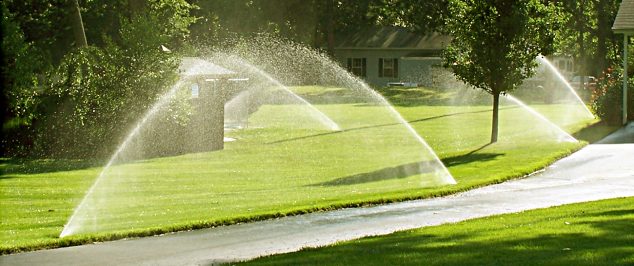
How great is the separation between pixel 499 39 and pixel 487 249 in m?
18.6

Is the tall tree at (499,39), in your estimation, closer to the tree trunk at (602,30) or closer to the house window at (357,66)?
the tree trunk at (602,30)

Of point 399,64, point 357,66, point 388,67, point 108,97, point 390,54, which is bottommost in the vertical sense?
point 108,97

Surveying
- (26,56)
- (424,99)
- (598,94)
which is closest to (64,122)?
(26,56)

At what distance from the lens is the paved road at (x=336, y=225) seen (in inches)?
547

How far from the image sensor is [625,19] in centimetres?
3653

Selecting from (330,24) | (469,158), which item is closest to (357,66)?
(330,24)

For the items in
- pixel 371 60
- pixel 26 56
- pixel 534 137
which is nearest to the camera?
pixel 26 56

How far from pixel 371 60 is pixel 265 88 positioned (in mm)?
18730

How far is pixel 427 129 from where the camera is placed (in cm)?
3916

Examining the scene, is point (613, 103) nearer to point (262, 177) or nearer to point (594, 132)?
point (594, 132)

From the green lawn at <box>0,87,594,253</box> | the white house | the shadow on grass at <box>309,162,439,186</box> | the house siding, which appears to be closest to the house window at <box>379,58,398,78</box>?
the white house

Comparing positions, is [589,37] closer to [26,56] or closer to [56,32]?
[56,32]

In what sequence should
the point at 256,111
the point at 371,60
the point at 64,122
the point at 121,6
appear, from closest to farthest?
the point at 64,122, the point at 256,111, the point at 121,6, the point at 371,60

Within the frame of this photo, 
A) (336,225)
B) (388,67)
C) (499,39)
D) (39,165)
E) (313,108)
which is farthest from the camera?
(388,67)
